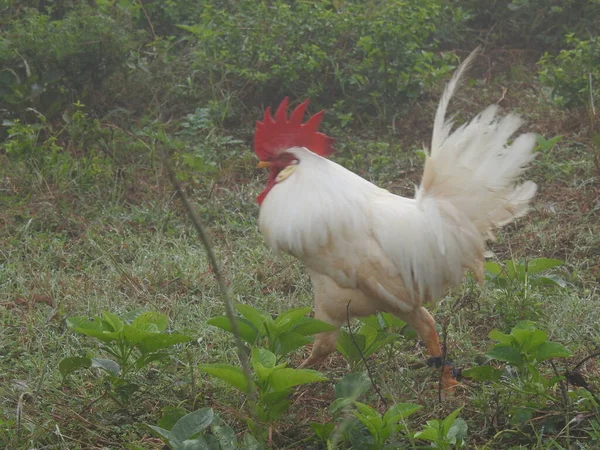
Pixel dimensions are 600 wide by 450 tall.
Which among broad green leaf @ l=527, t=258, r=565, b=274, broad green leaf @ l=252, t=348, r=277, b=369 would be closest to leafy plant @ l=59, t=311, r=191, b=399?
broad green leaf @ l=252, t=348, r=277, b=369

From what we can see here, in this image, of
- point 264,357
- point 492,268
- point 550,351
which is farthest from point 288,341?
point 492,268

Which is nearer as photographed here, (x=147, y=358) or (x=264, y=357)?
(x=264, y=357)

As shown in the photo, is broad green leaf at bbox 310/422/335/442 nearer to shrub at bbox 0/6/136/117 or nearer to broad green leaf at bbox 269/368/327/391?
broad green leaf at bbox 269/368/327/391

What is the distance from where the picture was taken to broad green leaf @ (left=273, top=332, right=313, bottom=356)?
290 cm

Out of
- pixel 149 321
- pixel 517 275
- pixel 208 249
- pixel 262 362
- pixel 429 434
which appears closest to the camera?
pixel 208 249

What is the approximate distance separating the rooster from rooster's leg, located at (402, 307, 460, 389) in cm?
2

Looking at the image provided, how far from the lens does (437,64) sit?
23.5ft

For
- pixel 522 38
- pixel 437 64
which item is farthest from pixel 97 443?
pixel 522 38

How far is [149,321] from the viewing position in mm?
3086

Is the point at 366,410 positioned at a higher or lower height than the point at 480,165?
lower

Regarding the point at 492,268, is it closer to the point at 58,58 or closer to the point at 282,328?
the point at 282,328

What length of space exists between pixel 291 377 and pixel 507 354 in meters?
0.79

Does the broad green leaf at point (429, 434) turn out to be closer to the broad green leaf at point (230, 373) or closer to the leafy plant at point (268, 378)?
the leafy plant at point (268, 378)

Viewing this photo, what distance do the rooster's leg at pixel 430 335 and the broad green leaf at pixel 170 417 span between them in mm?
988
